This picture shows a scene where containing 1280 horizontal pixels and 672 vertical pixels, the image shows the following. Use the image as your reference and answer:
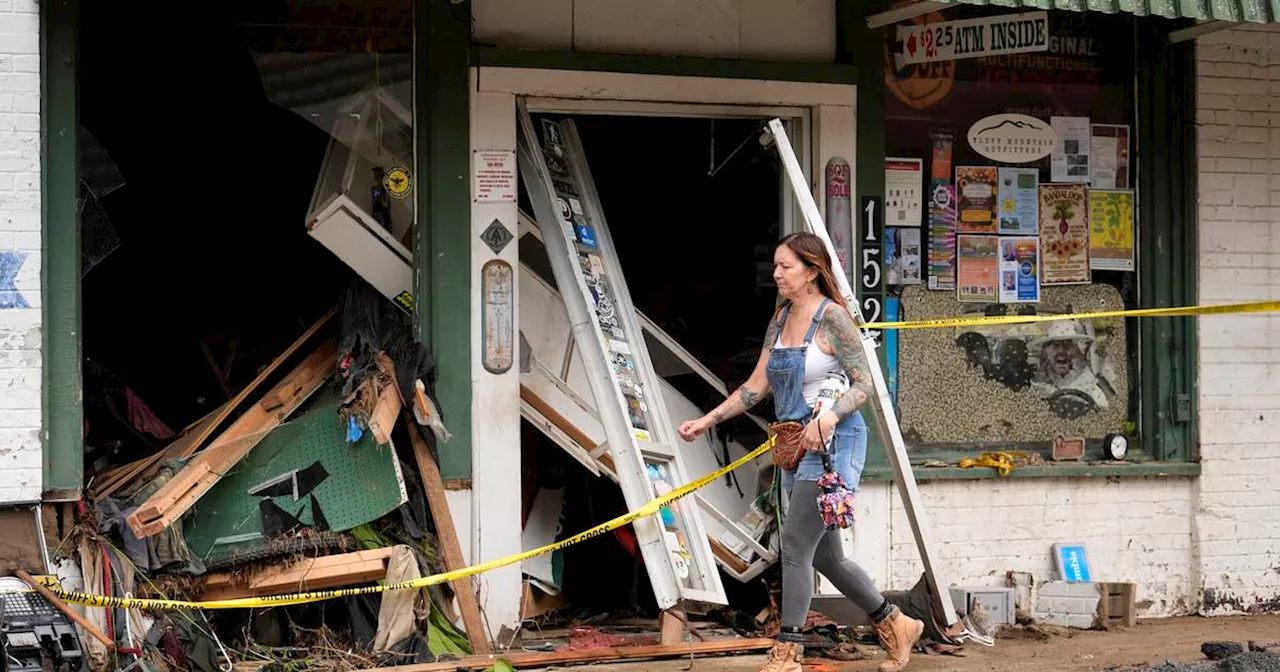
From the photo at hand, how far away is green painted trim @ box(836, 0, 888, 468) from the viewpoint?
26.4ft

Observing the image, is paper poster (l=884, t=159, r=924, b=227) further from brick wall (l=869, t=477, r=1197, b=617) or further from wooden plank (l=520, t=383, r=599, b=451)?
wooden plank (l=520, t=383, r=599, b=451)

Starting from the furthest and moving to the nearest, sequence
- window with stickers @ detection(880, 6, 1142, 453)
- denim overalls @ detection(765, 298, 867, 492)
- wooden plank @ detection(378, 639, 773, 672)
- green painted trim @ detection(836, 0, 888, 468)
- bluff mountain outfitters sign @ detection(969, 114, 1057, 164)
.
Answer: bluff mountain outfitters sign @ detection(969, 114, 1057, 164)
window with stickers @ detection(880, 6, 1142, 453)
green painted trim @ detection(836, 0, 888, 468)
wooden plank @ detection(378, 639, 773, 672)
denim overalls @ detection(765, 298, 867, 492)

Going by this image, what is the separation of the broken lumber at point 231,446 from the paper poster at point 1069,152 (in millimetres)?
4171

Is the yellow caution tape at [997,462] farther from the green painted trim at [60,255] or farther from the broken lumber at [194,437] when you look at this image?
the green painted trim at [60,255]

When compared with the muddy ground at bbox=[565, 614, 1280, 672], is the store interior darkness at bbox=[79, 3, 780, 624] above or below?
above

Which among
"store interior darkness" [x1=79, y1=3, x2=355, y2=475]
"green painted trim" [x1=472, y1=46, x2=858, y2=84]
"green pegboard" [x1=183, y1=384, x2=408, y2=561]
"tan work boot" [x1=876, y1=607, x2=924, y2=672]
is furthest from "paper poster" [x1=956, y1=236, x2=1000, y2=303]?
"store interior darkness" [x1=79, y1=3, x2=355, y2=475]

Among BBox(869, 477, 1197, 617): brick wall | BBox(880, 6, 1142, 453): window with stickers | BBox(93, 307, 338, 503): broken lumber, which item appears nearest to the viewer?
BBox(93, 307, 338, 503): broken lumber

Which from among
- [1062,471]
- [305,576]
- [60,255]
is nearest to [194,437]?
[305,576]

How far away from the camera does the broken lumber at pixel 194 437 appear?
7242mm

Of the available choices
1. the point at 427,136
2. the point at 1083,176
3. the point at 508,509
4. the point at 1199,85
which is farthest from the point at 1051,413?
the point at 427,136

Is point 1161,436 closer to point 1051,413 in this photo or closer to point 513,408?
point 1051,413

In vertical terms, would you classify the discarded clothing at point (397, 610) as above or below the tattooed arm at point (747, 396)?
below

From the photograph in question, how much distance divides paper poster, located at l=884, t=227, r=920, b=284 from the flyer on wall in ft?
0.99

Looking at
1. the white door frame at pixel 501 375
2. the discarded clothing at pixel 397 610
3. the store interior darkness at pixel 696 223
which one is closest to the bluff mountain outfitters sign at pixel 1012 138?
the store interior darkness at pixel 696 223
